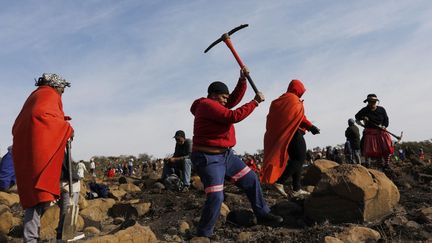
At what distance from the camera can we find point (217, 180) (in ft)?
15.1

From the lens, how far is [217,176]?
4.63 metres

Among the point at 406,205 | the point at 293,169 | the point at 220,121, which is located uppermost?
the point at 220,121

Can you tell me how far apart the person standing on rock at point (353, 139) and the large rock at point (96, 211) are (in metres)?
7.70

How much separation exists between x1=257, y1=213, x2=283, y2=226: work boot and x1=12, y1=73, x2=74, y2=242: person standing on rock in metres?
2.15

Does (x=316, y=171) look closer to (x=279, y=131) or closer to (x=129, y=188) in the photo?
(x=279, y=131)

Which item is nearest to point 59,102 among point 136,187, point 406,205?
point 406,205

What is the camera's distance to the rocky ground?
4.35 meters

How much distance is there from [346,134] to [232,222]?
29.1 feet

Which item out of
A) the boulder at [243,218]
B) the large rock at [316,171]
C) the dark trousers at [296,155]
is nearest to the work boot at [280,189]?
the dark trousers at [296,155]

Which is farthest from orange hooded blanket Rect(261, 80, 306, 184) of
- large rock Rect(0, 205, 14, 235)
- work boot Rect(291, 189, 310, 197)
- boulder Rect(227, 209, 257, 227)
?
large rock Rect(0, 205, 14, 235)

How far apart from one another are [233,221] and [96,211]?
3.09 meters

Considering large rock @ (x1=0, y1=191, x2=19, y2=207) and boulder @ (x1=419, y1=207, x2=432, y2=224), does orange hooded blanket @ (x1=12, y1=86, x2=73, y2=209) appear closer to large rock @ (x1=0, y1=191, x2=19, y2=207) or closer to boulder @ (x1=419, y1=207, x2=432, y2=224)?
boulder @ (x1=419, y1=207, x2=432, y2=224)

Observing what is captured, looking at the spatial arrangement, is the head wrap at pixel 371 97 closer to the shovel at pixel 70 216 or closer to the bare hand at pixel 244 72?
the bare hand at pixel 244 72

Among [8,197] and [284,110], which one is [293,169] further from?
[8,197]
